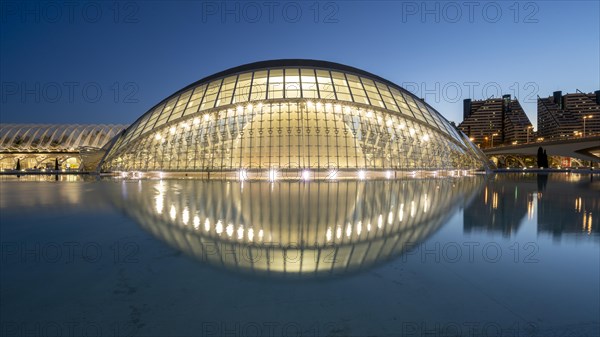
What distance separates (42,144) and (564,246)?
10919 cm

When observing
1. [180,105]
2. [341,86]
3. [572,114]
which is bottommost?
[180,105]

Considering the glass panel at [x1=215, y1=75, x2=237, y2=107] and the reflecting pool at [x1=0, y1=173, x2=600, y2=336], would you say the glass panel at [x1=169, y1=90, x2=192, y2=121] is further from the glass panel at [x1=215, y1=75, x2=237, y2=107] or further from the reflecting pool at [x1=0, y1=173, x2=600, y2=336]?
the reflecting pool at [x1=0, y1=173, x2=600, y2=336]

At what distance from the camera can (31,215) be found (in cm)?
1087

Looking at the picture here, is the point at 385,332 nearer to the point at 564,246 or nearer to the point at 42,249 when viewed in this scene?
the point at 564,246

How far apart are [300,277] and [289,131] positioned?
3068 cm

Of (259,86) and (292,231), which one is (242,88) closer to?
(259,86)

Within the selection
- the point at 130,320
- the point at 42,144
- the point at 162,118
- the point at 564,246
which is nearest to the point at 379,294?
the point at 130,320

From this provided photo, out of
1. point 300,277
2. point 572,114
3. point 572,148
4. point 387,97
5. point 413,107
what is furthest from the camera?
point 572,114

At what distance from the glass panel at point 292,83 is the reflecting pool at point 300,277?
2716cm

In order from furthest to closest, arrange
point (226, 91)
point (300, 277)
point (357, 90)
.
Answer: point (357, 90)
point (226, 91)
point (300, 277)

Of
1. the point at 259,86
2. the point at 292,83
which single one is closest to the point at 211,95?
the point at 259,86

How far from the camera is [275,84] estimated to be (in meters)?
36.7

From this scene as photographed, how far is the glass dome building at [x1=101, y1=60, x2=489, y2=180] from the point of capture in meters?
34.8

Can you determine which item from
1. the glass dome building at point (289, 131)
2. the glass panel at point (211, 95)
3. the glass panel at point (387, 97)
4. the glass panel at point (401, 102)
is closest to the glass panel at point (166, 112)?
the glass dome building at point (289, 131)
